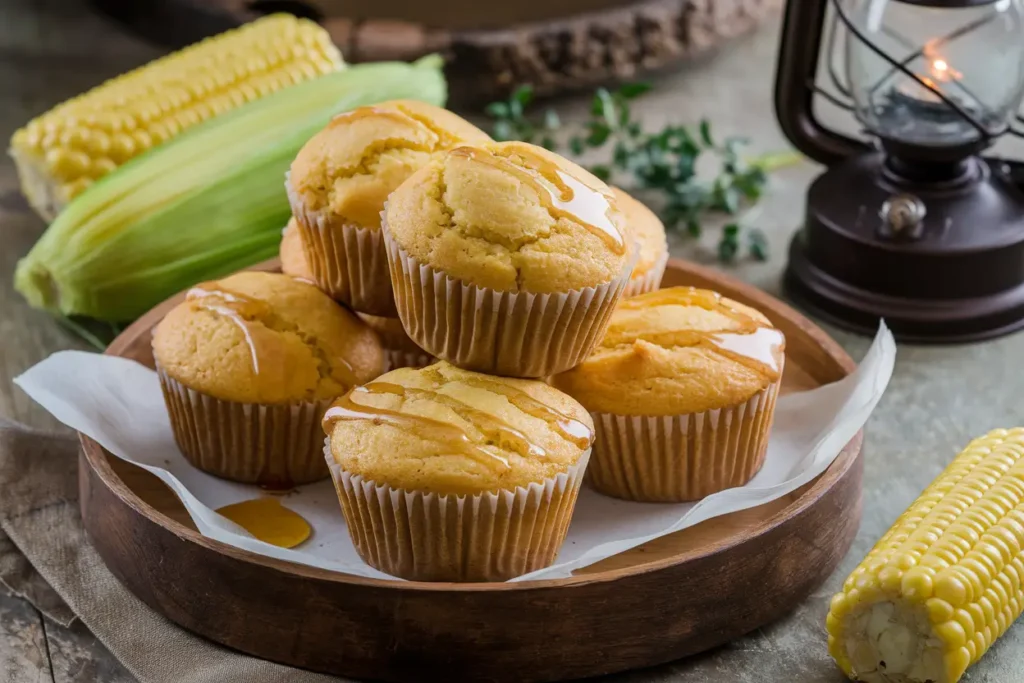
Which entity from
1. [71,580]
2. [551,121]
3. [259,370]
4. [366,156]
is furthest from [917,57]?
[71,580]

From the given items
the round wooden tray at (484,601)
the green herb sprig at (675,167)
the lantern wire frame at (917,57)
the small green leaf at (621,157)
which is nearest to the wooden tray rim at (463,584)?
the round wooden tray at (484,601)

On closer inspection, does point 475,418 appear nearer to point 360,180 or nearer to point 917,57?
point 360,180

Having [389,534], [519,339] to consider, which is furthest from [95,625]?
[519,339]

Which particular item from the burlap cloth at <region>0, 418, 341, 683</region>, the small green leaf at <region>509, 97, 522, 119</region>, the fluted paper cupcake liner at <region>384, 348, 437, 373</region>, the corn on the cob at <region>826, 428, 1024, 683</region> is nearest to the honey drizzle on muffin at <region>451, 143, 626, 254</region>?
the fluted paper cupcake liner at <region>384, 348, 437, 373</region>

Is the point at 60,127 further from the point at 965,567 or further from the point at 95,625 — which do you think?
the point at 965,567

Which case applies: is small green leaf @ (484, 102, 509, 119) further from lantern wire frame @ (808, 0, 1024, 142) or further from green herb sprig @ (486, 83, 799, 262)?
lantern wire frame @ (808, 0, 1024, 142)

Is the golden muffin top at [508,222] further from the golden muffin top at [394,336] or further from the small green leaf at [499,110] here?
the small green leaf at [499,110]
